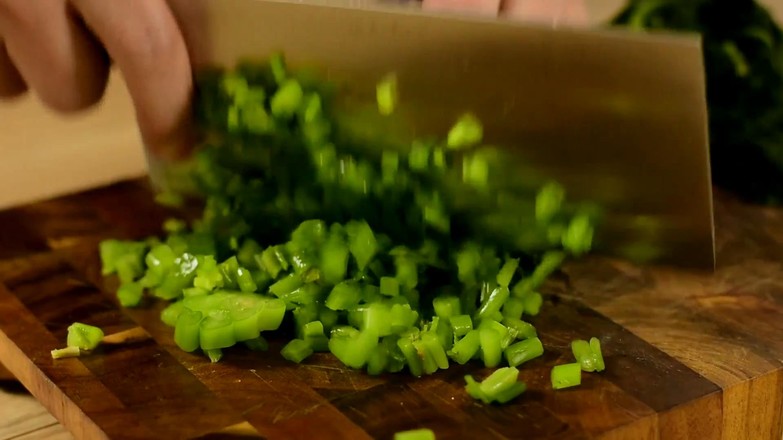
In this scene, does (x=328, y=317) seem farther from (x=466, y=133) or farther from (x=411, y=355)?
(x=466, y=133)

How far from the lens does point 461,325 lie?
96 centimetres

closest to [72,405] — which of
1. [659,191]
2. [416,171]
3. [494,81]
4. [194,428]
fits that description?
[194,428]

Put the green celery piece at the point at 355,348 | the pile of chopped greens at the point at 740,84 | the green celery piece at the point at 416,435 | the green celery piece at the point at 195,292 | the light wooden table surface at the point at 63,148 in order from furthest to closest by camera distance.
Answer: the light wooden table surface at the point at 63,148, the pile of chopped greens at the point at 740,84, the green celery piece at the point at 195,292, the green celery piece at the point at 355,348, the green celery piece at the point at 416,435

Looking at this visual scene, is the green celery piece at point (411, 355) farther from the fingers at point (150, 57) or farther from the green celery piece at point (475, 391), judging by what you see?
the fingers at point (150, 57)

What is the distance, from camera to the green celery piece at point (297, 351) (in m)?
0.96

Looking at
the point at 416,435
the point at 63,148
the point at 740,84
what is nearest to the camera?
the point at 416,435

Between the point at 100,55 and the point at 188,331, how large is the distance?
1.00ft

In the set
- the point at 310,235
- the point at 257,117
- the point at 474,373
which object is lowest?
the point at 474,373

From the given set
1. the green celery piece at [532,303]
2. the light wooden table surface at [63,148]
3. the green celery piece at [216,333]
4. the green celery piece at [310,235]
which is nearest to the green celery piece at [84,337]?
the green celery piece at [216,333]

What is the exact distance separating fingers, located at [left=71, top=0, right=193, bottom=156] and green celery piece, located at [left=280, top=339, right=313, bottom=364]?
0.86ft

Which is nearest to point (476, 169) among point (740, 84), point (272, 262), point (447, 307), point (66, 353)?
point (447, 307)

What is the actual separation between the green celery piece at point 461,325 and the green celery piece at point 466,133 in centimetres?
17

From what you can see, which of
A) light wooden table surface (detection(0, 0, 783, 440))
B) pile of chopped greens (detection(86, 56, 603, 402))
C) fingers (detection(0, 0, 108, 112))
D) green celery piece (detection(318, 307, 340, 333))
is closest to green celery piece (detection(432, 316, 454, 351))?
pile of chopped greens (detection(86, 56, 603, 402))

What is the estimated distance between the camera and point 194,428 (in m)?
0.87
